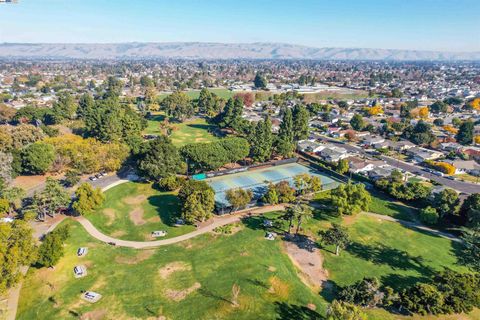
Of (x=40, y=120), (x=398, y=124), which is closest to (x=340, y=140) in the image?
(x=398, y=124)

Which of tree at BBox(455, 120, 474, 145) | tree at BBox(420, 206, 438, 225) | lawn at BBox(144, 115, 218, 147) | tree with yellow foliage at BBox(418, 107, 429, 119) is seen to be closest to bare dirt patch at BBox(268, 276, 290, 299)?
tree at BBox(420, 206, 438, 225)

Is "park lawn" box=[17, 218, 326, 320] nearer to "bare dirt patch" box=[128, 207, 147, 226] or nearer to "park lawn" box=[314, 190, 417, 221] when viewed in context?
"bare dirt patch" box=[128, 207, 147, 226]

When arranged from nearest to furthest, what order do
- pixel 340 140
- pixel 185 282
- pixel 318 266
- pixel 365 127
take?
pixel 185 282 → pixel 318 266 → pixel 340 140 → pixel 365 127

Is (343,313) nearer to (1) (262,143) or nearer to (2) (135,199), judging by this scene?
(2) (135,199)

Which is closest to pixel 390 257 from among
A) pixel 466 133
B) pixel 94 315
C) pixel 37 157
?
pixel 94 315

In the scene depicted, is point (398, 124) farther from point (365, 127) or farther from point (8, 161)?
point (8, 161)

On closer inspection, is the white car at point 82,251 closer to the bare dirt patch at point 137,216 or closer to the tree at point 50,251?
the tree at point 50,251

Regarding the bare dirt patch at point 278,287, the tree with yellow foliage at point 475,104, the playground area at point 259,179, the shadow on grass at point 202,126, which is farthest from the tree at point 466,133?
the bare dirt patch at point 278,287
